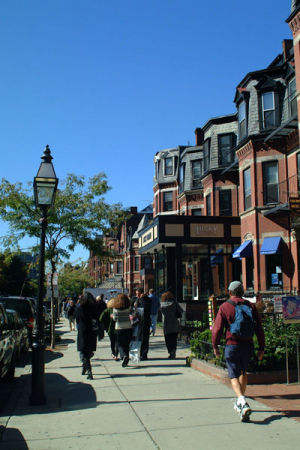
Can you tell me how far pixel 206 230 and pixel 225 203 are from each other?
264 inches

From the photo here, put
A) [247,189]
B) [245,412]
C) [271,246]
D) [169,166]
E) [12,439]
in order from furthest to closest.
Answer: [169,166], [247,189], [271,246], [245,412], [12,439]

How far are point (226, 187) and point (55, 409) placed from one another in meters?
22.9

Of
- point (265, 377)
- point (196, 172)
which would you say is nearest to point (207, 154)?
point (196, 172)

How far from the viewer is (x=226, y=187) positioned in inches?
1126

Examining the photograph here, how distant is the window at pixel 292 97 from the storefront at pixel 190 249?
5.87 m

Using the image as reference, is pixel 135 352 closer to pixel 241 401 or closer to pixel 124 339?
pixel 124 339

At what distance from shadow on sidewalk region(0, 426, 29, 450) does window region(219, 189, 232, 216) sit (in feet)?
77.8

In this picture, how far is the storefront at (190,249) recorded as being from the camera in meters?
21.9

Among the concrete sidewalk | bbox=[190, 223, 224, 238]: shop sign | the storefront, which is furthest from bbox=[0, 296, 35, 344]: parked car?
bbox=[190, 223, 224, 238]: shop sign

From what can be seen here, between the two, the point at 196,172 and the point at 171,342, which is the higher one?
the point at 196,172

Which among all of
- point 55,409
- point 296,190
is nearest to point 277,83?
point 296,190

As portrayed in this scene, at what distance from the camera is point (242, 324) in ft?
20.2

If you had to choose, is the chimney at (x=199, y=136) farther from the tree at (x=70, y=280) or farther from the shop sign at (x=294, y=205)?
the tree at (x=70, y=280)

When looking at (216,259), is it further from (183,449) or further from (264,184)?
(183,449)
